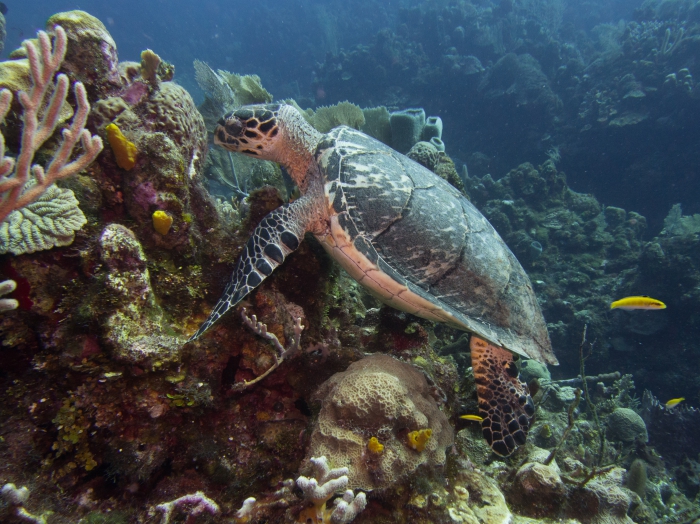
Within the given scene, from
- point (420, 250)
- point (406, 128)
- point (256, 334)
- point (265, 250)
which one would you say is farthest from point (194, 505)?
point (406, 128)

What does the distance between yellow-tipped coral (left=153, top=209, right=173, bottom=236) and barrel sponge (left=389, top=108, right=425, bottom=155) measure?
762cm

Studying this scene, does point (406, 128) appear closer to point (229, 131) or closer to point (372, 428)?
point (229, 131)

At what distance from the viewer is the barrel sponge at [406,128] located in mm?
8531

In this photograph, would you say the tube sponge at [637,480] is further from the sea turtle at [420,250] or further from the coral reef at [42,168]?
the coral reef at [42,168]

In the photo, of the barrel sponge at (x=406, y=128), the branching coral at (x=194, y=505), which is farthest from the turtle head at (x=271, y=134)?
the barrel sponge at (x=406, y=128)

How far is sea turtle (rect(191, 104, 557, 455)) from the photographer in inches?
126

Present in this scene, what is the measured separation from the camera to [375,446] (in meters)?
2.11

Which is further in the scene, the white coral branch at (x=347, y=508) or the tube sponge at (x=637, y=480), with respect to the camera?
the tube sponge at (x=637, y=480)

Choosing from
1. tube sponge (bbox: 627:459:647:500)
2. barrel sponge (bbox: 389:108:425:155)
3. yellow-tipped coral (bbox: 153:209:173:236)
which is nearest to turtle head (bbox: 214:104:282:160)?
yellow-tipped coral (bbox: 153:209:173:236)

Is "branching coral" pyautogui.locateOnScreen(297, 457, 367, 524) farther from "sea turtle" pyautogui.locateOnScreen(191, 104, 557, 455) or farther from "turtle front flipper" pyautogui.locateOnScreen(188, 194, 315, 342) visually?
"sea turtle" pyautogui.locateOnScreen(191, 104, 557, 455)

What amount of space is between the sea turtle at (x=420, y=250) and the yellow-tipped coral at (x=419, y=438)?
1.23 m

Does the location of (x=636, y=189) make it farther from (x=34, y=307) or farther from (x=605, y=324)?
(x=34, y=307)

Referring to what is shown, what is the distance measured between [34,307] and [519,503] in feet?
13.0

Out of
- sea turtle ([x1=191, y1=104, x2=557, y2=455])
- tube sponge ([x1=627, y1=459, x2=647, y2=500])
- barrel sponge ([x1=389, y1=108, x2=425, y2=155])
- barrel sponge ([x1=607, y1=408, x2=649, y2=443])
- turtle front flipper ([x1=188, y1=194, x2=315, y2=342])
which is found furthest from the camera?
barrel sponge ([x1=389, y1=108, x2=425, y2=155])
